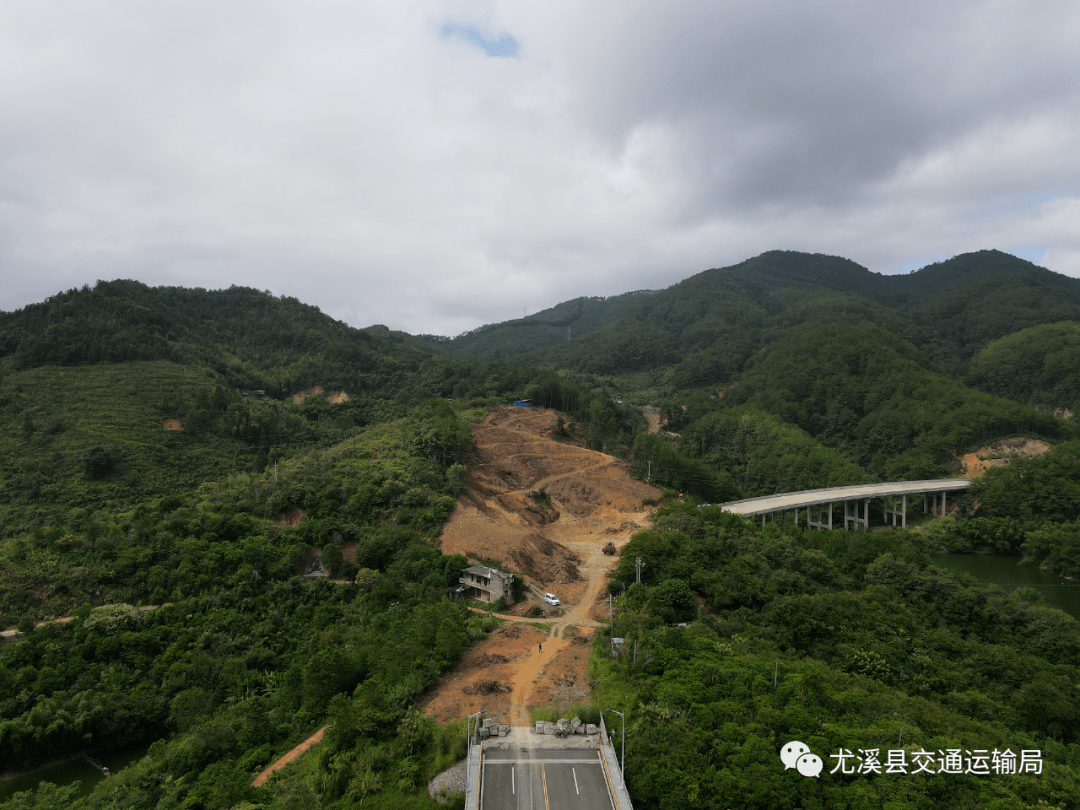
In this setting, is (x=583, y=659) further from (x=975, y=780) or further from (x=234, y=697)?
(x=234, y=697)

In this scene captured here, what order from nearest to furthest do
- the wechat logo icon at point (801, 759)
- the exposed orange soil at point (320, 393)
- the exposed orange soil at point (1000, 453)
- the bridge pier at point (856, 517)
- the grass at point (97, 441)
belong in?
the wechat logo icon at point (801, 759) < the grass at point (97, 441) < the bridge pier at point (856, 517) < the exposed orange soil at point (1000, 453) < the exposed orange soil at point (320, 393)

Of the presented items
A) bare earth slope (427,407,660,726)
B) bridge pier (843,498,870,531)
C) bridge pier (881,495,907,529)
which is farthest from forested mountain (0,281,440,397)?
bridge pier (881,495,907,529)

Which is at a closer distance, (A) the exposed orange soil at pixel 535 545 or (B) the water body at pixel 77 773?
(A) the exposed orange soil at pixel 535 545

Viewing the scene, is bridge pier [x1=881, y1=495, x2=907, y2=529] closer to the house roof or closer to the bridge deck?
the bridge deck

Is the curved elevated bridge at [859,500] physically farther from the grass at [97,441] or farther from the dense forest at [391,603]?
the grass at [97,441]

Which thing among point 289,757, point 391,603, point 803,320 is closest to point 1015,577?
point 391,603

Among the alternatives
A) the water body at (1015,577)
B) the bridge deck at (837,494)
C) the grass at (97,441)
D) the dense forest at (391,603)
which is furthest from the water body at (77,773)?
the water body at (1015,577)
